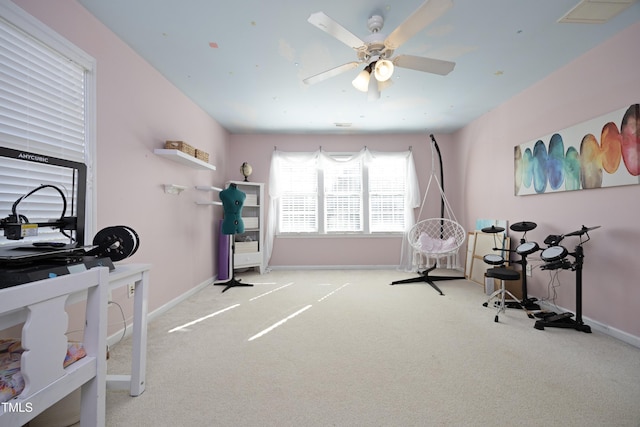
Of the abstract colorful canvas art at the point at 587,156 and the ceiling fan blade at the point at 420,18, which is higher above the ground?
the ceiling fan blade at the point at 420,18

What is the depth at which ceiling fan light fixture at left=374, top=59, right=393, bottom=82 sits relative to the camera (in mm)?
2099

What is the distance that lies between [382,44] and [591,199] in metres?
2.32

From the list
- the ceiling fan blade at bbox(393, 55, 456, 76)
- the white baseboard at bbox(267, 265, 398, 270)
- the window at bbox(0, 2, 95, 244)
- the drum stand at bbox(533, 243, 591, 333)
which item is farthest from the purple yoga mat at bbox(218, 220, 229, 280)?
the drum stand at bbox(533, 243, 591, 333)

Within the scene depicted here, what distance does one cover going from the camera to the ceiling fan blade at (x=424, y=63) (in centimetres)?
215

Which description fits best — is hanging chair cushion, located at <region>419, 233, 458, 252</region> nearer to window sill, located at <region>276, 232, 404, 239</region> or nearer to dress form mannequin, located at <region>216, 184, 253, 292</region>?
window sill, located at <region>276, 232, 404, 239</region>

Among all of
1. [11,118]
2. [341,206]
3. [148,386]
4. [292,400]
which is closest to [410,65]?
[292,400]

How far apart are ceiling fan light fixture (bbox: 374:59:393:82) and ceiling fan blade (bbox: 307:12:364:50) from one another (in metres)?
0.18

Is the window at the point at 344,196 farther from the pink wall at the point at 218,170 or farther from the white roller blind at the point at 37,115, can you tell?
the white roller blind at the point at 37,115

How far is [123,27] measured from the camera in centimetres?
224

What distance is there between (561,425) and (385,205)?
161 inches

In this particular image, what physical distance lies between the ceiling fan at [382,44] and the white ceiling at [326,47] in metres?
0.24

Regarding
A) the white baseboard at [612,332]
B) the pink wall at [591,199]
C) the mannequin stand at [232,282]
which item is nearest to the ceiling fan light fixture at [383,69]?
the pink wall at [591,199]

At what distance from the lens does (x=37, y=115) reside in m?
1.73

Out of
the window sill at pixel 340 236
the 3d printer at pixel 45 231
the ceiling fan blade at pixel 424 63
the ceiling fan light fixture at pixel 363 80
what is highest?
the ceiling fan blade at pixel 424 63
